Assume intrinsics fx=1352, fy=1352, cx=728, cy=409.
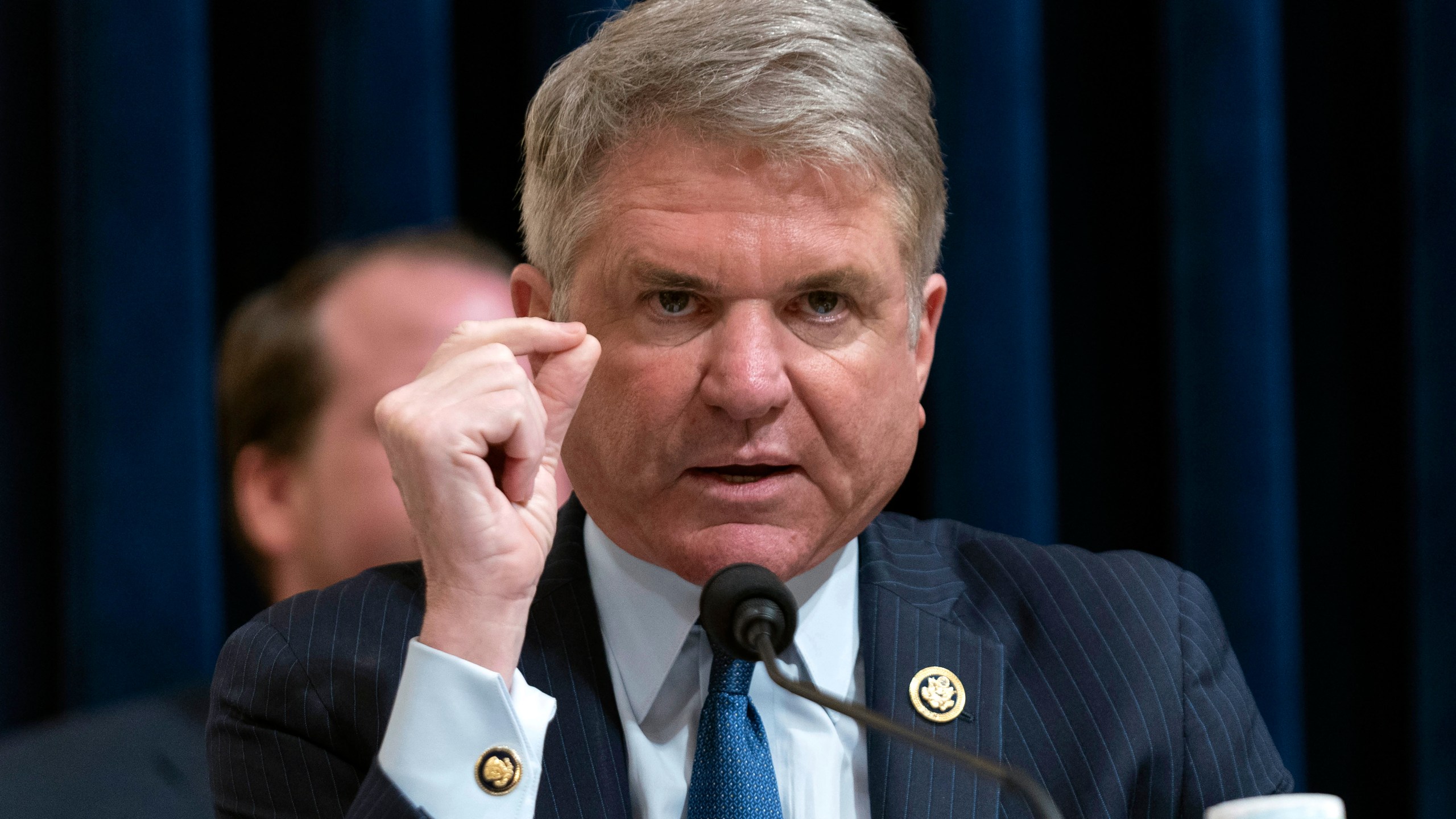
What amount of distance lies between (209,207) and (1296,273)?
1.61m

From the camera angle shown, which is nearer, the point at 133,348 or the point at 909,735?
the point at 909,735

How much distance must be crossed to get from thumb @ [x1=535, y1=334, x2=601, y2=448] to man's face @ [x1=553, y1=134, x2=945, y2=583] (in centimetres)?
6

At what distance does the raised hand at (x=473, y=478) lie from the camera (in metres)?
1.02

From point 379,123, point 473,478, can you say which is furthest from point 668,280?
point 379,123

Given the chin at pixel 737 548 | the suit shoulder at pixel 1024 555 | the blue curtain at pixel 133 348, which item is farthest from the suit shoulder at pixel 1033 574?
the blue curtain at pixel 133 348

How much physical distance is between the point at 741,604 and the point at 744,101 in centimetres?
44

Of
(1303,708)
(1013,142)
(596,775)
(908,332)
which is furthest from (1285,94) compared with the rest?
(596,775)

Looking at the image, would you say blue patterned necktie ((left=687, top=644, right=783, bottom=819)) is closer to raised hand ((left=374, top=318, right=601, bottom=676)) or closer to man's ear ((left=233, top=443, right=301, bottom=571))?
raised hand ((left=374, top=318, right=601, bottom=676))

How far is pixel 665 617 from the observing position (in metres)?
1.24

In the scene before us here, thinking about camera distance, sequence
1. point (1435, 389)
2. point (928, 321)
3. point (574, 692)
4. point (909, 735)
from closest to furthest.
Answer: point (909, 735), point (574, 692), point (928, 321), point (1435, 389)

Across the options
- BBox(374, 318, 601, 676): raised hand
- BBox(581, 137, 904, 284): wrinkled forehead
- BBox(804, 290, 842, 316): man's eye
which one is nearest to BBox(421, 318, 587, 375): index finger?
BBox(374, 318, 601, 676): raised hand

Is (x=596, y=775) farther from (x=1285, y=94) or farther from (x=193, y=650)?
(x=1285, y=94)

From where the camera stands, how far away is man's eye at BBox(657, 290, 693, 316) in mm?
1158

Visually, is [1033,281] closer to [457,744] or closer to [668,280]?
[668,280]
